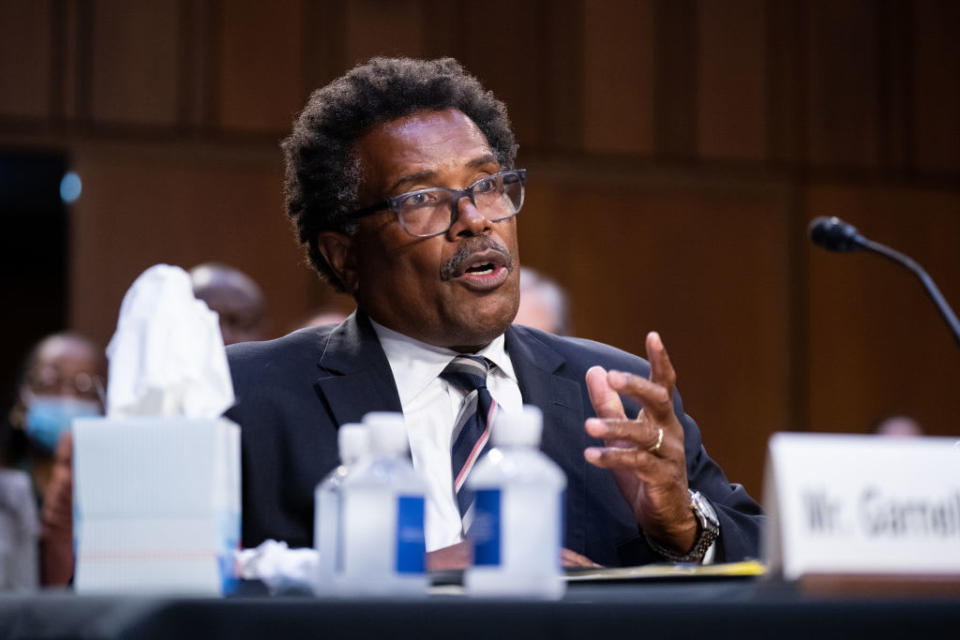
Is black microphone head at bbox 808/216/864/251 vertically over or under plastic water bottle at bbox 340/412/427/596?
over

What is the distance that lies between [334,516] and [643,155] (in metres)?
5.46

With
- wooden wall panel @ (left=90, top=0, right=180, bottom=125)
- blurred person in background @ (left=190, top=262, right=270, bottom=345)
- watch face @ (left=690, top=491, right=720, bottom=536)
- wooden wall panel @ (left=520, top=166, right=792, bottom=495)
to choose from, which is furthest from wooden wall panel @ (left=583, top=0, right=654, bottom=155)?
watch face @ (left=690, top=491, right=720, bottom=536)

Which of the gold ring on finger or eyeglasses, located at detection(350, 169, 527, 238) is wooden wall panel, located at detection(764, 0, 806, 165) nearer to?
eyeglasses, located at detection(350, 169, 527, 238)

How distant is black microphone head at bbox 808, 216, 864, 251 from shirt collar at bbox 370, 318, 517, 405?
1.84ft

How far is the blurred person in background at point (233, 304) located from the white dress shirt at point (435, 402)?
71.4 inches

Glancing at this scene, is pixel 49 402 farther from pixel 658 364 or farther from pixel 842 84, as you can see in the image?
pixel 842 84

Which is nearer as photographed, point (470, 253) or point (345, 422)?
point (345, 422)

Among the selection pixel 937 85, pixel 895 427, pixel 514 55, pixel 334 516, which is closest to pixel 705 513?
pixel 334 516

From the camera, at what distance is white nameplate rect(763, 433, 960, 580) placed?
45.7 inches

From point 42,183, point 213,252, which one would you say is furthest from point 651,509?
point 42,183

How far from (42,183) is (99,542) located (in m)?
6.19

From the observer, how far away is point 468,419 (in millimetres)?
2172

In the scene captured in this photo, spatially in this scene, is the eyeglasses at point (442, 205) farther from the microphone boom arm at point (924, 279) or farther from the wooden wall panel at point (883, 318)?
the wooden wall panel at point (883, 318)

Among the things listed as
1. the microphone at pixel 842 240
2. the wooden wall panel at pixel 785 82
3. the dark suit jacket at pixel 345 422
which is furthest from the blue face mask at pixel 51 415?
the wooden wall panel at pixel 785 82
